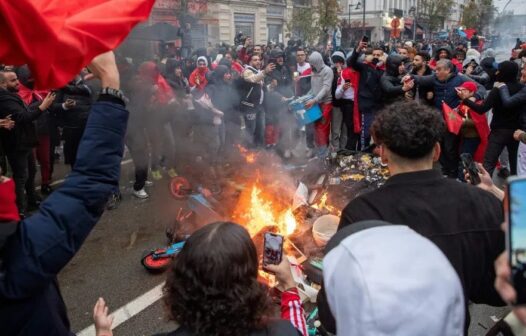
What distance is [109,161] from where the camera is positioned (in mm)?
1541

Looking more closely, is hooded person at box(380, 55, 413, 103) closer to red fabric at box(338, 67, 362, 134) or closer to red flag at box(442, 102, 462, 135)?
red fabric at box(338, 67, 362, 134)

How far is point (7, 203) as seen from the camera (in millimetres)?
1470

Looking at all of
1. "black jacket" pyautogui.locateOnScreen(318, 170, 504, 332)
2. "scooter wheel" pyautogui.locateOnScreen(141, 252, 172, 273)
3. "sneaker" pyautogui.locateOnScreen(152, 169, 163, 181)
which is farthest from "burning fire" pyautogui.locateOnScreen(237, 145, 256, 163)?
"black jacket" pyautogui.locateOnScreen(318, 170, 504, 332)

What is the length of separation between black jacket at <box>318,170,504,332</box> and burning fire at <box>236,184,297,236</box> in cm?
257

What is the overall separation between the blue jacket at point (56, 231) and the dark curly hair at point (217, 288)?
386 millimetres

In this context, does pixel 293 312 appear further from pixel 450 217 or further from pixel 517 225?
pixel 517 225

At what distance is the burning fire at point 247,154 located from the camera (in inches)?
308

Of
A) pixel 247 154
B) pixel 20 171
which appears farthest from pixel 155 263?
pixel 247 154

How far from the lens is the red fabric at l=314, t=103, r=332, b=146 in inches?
347

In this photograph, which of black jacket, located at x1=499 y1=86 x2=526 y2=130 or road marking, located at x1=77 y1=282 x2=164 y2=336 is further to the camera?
black jacket, located at x1=499 y1=86 x2=526 y2=130

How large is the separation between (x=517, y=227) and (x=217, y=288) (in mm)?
951

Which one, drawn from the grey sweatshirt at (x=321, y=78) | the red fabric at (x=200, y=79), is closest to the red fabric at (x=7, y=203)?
the grey sweatshirt at (x=321, y=78)

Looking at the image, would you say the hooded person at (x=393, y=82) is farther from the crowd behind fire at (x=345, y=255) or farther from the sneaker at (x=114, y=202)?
the crowd behind fire at (x=345, y=255)

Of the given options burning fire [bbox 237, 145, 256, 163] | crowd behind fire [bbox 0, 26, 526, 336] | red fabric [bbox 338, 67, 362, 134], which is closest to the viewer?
crowd behind fire [bbox 0, 26, 526, 336]
